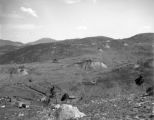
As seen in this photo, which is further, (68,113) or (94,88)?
(94,88)

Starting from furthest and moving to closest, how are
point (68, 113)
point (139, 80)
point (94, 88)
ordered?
1. point (94, 88)
2. point (139, 80)
3. point (68, 113)

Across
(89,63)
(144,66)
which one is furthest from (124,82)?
(89,63)

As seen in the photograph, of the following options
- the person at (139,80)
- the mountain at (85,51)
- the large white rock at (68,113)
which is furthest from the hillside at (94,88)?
the large white rock at (68,113)

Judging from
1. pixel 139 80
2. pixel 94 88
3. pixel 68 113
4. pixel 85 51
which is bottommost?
Answer: pixel 94 88

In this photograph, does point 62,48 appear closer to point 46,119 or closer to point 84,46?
point 84,46

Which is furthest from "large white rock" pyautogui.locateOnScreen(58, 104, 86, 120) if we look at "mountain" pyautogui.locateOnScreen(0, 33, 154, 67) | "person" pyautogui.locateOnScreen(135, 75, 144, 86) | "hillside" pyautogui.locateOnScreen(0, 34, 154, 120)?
"mountain" pyautogui.locateOnScreen(0, 33, 154, 67)

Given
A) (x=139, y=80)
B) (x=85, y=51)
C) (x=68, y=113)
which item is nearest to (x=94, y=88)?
(x=139, y=80)

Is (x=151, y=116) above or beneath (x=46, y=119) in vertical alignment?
above

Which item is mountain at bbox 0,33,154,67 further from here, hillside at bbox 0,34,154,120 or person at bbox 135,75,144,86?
person at bbox 135,75,144,86

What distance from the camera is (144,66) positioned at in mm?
39250

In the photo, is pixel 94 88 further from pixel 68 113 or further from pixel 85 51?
pixel 85 51

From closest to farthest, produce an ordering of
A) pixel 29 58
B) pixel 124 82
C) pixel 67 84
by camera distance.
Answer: pixel 124 82 → pixel 67 84 → pixel 29 58

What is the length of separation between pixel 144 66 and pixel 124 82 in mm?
7254

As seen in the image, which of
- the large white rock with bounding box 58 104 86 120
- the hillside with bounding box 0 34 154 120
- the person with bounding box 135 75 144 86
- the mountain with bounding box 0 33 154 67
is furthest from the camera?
the mountain with bounding box 0 33 154 67
